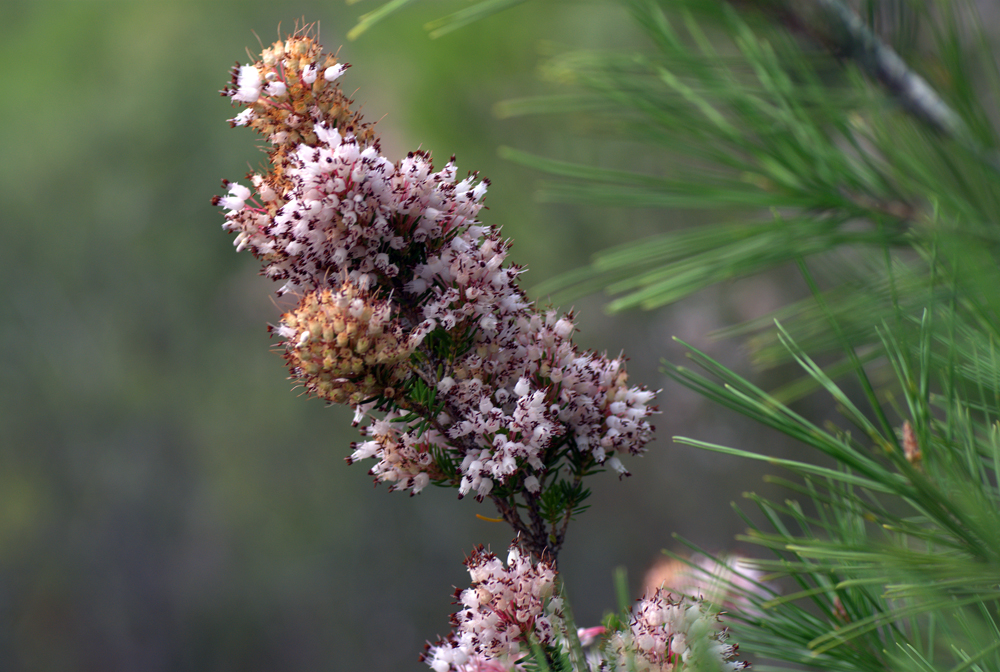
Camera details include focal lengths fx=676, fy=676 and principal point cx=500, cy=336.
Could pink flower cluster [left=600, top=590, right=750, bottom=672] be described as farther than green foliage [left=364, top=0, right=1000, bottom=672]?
No

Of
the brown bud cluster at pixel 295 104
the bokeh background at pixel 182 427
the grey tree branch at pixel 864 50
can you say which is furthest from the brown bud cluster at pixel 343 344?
the bokeh background at pixel 182 427

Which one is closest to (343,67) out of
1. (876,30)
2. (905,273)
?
(905,273)

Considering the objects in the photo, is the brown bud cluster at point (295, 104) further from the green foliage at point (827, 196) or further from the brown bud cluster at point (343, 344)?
the green foliage at point (827, 196)

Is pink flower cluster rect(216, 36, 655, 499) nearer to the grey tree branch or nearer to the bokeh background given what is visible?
the grey tree branch

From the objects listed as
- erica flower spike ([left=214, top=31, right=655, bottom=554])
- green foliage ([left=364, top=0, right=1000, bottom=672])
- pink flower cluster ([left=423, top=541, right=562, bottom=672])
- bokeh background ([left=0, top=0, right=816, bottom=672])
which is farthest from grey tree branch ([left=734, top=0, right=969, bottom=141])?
bokeh background ([left=0, top=0, right=816, bottom=672])

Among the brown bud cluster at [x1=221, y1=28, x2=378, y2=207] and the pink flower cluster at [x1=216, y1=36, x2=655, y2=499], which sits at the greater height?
the brown bud cluster at [x1=221, y1=28, x2=378, y2=207]

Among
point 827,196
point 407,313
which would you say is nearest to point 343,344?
point 407,313
